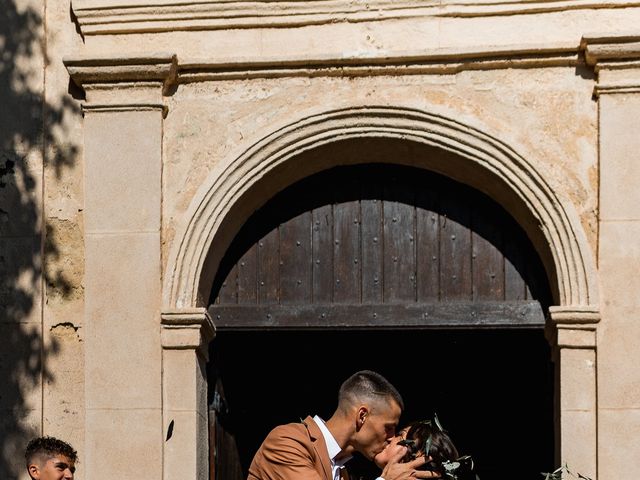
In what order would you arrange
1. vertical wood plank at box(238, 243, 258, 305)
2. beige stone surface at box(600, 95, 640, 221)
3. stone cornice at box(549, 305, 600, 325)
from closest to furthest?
stone cornice at box(549, 305, 600, 325) → beige stone surface at box(600, 95, 640, 221) → vertical wood plank at box(238, 243, 258, 305)

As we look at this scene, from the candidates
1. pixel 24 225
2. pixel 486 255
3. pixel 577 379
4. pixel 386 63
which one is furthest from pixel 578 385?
pixel 24 225

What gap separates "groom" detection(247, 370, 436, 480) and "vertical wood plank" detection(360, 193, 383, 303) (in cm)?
197

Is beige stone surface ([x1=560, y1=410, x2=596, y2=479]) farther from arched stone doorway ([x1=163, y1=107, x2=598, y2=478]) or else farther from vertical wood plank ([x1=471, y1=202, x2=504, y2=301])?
vertical wood plank ([x1=471, y1=202, x2=504, y2=301])

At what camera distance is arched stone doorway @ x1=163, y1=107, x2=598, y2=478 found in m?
8.94

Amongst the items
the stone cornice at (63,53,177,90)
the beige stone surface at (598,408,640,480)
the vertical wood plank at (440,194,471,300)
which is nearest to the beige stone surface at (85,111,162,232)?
the stone cornice at (63,53,177,90)

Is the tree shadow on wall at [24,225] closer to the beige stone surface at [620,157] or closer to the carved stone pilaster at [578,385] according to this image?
the carved stone pilaster at [578,385]

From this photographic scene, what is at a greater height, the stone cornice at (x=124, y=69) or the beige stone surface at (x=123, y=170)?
the stone cornice at (x=124, y=69)

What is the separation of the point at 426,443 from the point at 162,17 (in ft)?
10.9

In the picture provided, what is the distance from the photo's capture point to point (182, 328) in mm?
9188

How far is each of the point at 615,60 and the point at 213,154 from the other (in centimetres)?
227

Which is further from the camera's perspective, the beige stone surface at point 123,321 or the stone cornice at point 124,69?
the stone cornice at point 124,69

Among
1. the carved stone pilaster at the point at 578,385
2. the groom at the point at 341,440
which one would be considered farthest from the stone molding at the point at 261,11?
the groom at the point at 341,440

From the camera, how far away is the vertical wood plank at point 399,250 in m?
9.54

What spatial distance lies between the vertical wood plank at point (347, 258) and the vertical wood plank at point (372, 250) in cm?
4
